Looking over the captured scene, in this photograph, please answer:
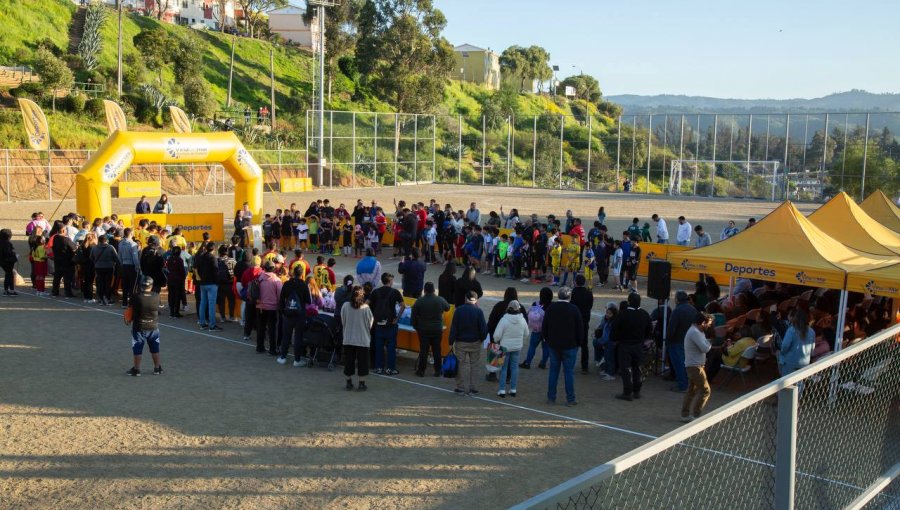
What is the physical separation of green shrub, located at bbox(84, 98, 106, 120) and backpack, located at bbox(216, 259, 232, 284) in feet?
122

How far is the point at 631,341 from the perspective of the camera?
11.5 metres

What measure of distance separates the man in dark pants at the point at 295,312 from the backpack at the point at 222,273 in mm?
2594

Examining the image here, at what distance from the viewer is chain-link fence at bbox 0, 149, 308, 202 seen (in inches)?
1565

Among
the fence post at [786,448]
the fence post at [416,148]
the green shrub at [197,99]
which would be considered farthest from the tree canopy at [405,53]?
the fence post at [786,448]

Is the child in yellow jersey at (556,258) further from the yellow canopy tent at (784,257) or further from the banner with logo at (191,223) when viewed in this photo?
the banner with logo at (191,223)

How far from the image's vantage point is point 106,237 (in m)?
17.3

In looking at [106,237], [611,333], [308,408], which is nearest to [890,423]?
[611,333]

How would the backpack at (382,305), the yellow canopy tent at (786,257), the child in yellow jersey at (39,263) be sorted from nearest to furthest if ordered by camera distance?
the yellow canopy tent at (786,257)
the backpack at (382,305)
the child in yellow jersey at (39,263)

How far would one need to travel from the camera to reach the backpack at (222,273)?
15484 millimetres

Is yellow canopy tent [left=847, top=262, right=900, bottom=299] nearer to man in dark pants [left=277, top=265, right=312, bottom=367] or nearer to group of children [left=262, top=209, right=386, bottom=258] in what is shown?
man in dark pants [left=277, top=265, right=312, bottom=367]

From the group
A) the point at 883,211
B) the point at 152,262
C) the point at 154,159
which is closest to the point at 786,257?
the point at 883,211

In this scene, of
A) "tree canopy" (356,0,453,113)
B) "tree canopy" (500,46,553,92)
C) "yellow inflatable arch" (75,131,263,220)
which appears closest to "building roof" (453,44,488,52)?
"tree canopy" (500,46,553,92)

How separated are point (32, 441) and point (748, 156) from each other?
140ft

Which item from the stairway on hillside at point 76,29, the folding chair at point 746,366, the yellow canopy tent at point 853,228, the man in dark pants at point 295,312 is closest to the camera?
the folding chair at point 746,366
